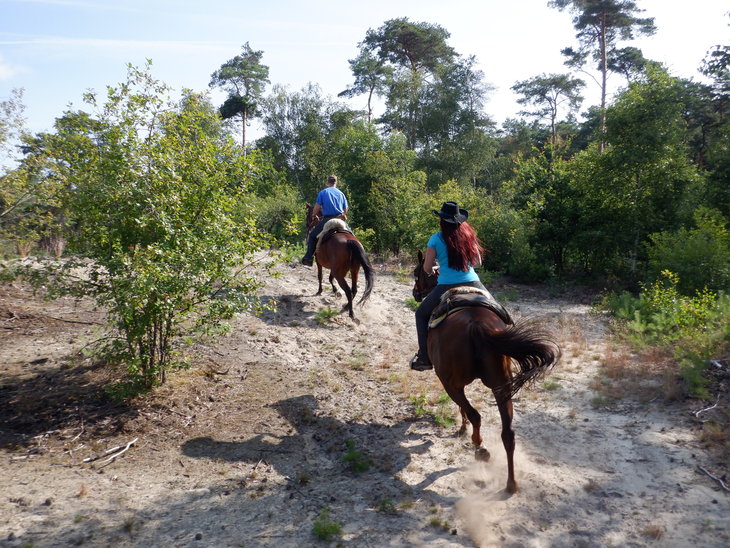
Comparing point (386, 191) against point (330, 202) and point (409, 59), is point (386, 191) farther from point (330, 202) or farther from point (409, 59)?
point (409, 59)

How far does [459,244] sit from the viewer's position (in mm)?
5551

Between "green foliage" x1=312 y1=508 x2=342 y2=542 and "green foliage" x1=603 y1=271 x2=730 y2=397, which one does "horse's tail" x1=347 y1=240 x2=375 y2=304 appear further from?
"green foliage" x1=312 y1=508 x2=342 y2=542

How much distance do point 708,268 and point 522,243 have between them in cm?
602

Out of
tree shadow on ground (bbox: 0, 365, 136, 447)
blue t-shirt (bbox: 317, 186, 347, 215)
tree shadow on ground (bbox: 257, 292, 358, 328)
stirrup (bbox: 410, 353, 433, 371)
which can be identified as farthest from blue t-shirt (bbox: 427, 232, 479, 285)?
blue t-shirt (bbox: 317, 186, 347, 215)

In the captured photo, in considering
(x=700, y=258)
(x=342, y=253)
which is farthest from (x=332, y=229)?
(x=700, y=258)

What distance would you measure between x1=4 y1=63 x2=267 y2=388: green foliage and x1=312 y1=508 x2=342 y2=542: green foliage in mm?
2869

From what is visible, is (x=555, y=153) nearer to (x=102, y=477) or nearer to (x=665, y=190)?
(x=665, y=190)

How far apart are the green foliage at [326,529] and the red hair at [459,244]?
120 inches

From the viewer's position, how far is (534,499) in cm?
457

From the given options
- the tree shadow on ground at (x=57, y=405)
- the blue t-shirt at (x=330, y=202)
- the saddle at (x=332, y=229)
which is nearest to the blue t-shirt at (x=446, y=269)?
the tree shadow on ground at (x=57, y=405)

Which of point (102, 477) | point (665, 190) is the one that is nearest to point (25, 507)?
point (102, 477)

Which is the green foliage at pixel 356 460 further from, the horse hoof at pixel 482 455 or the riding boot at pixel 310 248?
the riding boot at pixel 310 248

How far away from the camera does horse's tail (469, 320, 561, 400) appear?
4461 mm

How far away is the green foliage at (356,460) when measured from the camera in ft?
16.8
